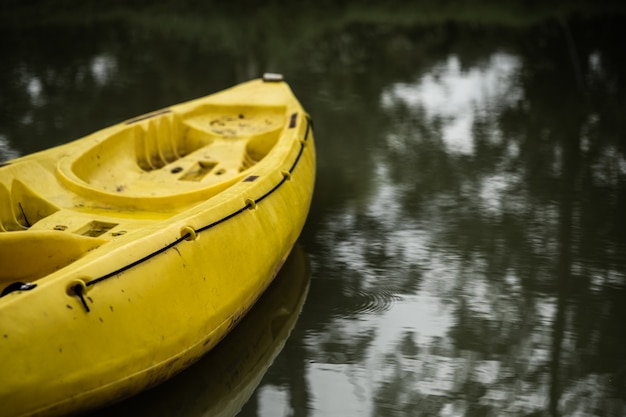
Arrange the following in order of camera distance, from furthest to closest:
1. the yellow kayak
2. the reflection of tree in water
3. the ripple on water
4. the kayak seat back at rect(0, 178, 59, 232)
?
1. the ripple on water
2. the kayak seat back at rect(0, 178, 59, 232)
3. the reflection of tree in water
4. the yellow kayak

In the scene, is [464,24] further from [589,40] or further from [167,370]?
[167,370]

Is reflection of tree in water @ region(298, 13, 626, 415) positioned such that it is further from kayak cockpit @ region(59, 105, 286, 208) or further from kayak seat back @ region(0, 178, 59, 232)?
kayak seat back @ region(0, 178, 59, 232)

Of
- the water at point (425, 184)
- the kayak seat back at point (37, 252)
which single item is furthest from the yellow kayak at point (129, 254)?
the water at point (425, 184)

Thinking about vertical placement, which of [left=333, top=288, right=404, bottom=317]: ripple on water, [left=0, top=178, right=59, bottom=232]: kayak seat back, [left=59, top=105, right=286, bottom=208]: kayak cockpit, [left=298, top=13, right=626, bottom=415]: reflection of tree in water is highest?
[left=0, top=178, right=59, bottom=232]: kayak seat back

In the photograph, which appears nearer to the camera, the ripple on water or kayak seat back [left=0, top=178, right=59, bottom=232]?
kayak seat back [left=0, top=178, right=59, bottom=232]

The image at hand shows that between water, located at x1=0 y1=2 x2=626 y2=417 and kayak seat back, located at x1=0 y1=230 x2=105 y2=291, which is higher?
kayak seat back, located at x1=0 y1=230 x2=105 y2=291

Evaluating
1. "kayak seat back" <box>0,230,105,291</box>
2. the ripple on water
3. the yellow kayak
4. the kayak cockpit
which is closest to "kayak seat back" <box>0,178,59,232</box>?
the yellow kayak

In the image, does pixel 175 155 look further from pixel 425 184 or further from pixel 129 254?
pixel 129 254

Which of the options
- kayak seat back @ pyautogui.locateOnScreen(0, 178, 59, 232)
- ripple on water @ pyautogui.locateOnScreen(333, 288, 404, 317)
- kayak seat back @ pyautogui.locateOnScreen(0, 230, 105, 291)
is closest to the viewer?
kayak seat back @ pyautogui.locateOnScreen(0, 230, 105, 291)

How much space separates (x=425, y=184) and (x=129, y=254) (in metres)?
3.27

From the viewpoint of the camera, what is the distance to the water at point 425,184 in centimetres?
336

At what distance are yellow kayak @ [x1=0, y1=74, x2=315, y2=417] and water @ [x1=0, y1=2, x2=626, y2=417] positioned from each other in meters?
0.36

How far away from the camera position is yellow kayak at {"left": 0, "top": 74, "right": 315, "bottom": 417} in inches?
98.7

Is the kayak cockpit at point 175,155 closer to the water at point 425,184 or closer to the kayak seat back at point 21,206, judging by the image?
the kayak seat back at point 21,206
